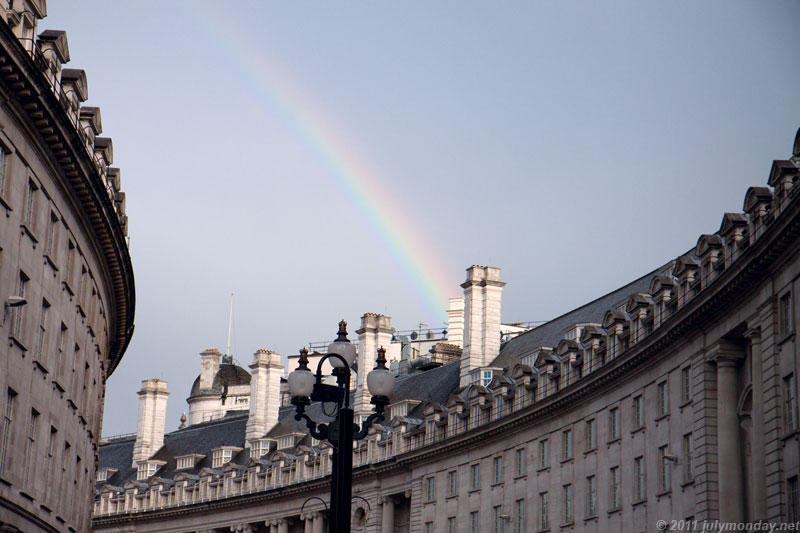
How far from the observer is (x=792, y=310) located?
49656 millimetres

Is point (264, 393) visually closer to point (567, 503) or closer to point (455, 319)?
point (455, 319)

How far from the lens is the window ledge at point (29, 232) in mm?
38816

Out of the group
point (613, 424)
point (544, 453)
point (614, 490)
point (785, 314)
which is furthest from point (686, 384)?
point (544, 453)

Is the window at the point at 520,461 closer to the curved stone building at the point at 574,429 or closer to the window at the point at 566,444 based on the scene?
the curved stone building at the point at 574,429

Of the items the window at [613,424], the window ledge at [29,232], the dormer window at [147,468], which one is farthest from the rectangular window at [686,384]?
the dormer window at [147,468]

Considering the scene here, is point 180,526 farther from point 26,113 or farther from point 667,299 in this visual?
point 26,113

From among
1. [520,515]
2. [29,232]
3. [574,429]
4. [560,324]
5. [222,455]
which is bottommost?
[520,515]

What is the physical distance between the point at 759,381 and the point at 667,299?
39.3ft

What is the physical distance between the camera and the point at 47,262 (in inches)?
1665

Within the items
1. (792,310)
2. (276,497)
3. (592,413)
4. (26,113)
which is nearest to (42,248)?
(26,113)

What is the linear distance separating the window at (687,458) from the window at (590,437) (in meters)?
11.2

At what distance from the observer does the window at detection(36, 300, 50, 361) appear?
1636 inches

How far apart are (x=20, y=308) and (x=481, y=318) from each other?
61.4 metres

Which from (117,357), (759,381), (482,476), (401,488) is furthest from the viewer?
(401,488)
